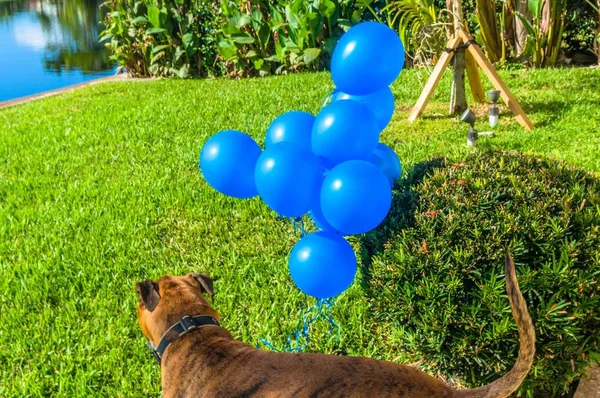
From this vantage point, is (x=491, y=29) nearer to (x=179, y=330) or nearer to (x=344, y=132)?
(x=344, y=132)

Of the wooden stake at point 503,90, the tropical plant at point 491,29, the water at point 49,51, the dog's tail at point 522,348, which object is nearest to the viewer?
the dog's tail at point 522,348

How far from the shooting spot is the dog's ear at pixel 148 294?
2480mm

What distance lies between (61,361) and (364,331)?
177 cm

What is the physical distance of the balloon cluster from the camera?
8.65ft

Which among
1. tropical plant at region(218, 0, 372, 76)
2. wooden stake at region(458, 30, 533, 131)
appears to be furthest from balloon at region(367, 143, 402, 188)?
tropical plant at region(218, 0, 372, 76)

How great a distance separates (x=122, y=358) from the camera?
325 cm

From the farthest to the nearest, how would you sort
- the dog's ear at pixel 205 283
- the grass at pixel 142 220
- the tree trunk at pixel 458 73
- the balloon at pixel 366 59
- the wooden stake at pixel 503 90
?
the tree trunk at pixel 458 73 → the wooden stake at pixel 503 90 → the grass at pixel 142 220 → the balloon at pixel 366 59 → the dog's ear at pixel 205 283

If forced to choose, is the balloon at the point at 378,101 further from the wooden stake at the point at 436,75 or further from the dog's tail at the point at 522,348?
the wooden stake at the point at 436,75

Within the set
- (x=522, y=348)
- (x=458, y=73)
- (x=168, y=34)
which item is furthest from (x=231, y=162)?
(x=168, y=34)

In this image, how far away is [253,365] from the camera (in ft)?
7.10

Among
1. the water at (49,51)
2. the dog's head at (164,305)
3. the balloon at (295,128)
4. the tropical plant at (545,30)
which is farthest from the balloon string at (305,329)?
the water at (49,51)

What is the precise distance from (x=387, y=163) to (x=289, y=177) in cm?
70

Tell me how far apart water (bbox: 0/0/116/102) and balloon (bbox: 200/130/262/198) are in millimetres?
11243

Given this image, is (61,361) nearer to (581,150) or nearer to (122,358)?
(122,358)
